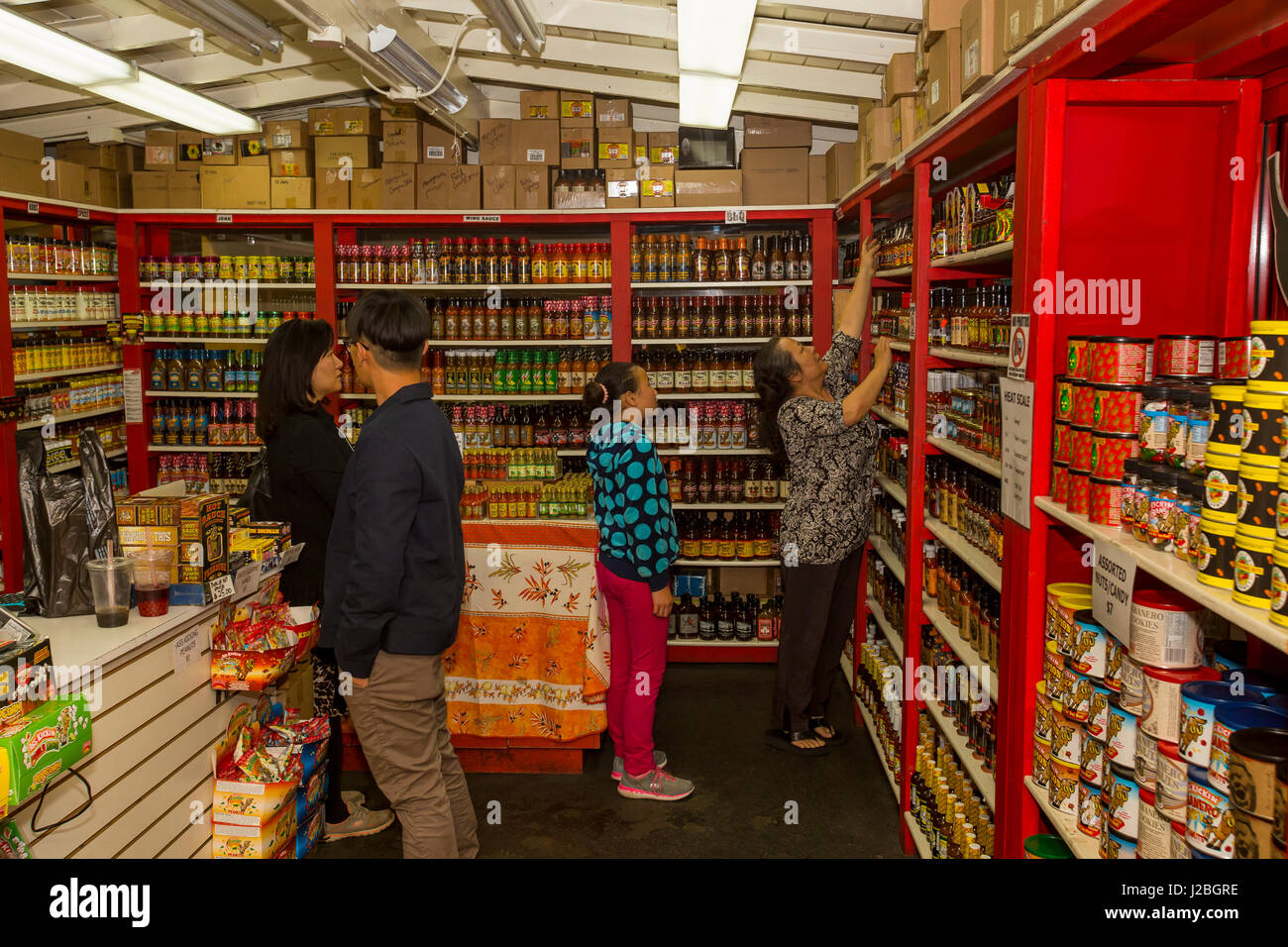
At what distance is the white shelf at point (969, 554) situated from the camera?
2.88 metres

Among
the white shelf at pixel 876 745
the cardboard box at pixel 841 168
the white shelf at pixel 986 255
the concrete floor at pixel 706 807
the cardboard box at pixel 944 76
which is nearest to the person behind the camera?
the white shelf at pixel 986 255

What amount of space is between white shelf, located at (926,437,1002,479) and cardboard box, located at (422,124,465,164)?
389 cm

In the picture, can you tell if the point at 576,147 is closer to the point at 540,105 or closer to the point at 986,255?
the point at 540,105

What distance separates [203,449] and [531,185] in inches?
115

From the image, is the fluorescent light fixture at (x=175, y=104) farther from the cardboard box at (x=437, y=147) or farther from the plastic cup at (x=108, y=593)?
the plastic cup at (x=108, y=593)

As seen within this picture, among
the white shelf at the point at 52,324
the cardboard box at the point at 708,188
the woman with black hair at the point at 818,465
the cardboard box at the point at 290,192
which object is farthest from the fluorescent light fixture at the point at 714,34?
the white shelf at the point at 52,324

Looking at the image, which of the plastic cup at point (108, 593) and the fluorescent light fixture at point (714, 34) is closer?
the plastic cup at point (108, 593)

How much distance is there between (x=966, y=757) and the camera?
3.14 meters

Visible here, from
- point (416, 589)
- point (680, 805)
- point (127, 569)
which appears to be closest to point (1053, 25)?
point (416, 589)

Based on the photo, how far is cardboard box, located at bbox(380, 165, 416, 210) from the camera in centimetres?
616

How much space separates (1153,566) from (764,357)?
2.85 metres

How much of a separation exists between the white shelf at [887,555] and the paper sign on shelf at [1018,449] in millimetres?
1816
